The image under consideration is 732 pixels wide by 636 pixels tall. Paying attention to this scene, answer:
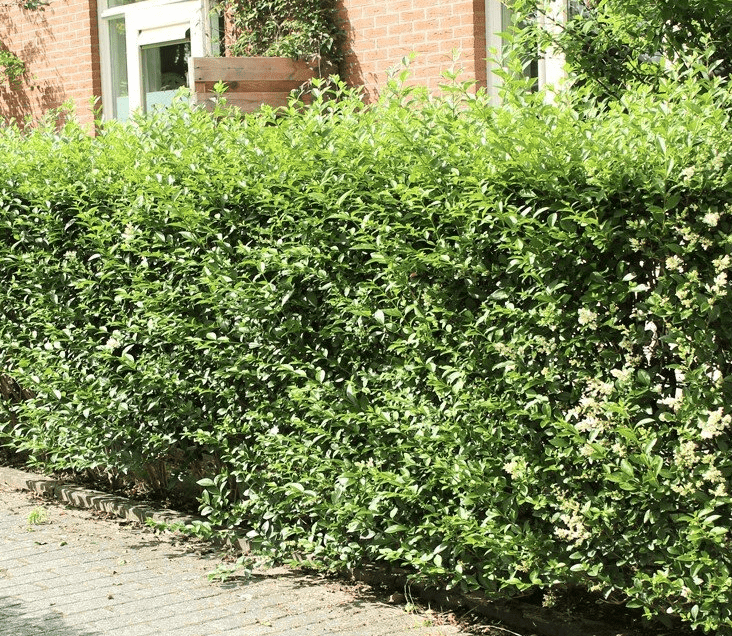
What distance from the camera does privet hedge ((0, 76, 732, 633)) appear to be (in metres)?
3.99

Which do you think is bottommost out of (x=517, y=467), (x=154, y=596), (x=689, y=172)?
(x=154, y=596)

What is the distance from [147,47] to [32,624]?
9.07 m

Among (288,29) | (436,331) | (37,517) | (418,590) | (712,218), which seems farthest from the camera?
(288,29)

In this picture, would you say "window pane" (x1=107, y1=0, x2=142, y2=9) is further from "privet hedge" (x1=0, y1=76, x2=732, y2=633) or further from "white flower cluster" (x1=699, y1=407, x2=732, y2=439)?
"white flower cluster" (x1=699, y1=407, x2=732, y2=439)

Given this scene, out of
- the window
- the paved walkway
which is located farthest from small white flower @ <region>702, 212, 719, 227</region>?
the window

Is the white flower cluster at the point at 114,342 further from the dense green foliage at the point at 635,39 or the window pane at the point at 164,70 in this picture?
the window pane at the point at 164,70

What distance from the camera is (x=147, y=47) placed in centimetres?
1280

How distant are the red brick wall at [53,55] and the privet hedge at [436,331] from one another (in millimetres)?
7067

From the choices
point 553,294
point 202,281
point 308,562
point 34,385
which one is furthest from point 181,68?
point 553,294

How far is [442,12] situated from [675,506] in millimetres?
5866

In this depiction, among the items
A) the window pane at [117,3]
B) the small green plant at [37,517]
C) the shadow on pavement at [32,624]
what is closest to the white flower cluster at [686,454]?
the shadow on pavement at [32,624]

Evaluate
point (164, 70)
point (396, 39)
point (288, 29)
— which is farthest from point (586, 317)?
point (164, 70)

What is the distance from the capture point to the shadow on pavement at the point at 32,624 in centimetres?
477

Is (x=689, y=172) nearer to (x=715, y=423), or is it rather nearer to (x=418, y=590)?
(x=715, y=423)
